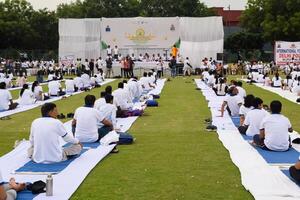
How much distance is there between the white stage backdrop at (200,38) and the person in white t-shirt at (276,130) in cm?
3179

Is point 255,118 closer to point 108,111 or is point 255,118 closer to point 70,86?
point 108,111

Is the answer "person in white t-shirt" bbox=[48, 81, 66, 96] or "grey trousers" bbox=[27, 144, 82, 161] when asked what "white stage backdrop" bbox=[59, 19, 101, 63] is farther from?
"grey trousers" bbox=[27, 144, 82, 161]

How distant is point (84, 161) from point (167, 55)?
33.1 metres

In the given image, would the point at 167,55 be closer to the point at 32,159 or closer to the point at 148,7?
the point at 148,7

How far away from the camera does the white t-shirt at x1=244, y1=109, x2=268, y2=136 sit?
11016 millimetres

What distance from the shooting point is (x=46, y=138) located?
855 centimetres

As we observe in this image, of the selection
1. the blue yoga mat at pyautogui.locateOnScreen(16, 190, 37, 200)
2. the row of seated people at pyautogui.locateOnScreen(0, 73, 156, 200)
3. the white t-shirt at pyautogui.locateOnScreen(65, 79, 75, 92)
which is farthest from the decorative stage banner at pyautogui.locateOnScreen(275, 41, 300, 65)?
the blue yoga mat at pyautogui.locateOnScreen(16, 190, 37, 200)

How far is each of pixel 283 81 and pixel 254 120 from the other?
15.1 meters

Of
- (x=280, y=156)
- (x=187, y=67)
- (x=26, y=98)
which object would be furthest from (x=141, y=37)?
(x=280, y=156)

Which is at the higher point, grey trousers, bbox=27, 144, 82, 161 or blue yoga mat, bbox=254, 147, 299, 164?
grey trousers, bbox=27, 144, 82, 161

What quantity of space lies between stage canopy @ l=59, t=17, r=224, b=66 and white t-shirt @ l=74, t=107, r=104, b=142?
102 ft

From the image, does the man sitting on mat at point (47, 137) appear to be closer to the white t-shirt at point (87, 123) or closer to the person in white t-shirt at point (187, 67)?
the white t-shirt at point (87, 123)

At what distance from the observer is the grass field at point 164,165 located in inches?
281

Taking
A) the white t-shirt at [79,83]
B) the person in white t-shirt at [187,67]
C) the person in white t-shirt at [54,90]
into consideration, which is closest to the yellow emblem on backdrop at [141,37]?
the person in white t-shirt at [187,67]
